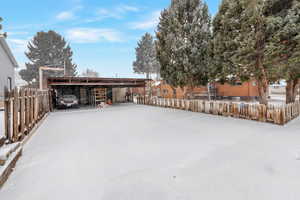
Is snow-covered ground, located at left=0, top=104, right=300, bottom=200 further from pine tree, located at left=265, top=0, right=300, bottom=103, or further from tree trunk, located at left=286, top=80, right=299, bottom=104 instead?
tree trunk, located at left=286, top=80, right=299, bottom=104

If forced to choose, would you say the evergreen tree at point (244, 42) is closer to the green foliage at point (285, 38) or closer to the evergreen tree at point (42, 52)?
the green foliage at point (285, 38)

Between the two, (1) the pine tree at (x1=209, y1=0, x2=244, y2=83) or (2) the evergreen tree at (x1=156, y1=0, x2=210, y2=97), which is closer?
(1) the pine tree at (x1=209, y1=0, x2=244, y2=83)

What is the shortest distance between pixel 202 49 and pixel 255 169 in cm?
832

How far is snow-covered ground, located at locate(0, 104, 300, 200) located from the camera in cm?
225

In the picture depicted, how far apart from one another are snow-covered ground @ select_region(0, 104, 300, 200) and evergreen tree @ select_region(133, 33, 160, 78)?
1375 inches

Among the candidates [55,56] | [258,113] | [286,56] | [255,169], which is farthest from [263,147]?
[55,56]

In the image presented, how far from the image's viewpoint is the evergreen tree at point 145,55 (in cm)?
3822

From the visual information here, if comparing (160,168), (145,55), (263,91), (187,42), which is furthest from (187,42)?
(145,55)

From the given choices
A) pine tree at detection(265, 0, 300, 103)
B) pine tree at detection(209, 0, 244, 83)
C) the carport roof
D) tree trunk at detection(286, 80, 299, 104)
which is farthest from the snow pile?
tree trunk at detection(286, 80, 299, 104)

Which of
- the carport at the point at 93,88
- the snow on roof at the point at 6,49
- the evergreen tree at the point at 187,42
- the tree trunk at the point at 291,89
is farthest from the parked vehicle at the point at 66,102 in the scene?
the tree trunk at the point at 291,89

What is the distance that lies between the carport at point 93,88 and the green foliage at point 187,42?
216 inches

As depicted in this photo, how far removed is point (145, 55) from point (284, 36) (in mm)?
34270

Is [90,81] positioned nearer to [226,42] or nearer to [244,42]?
[226,42]

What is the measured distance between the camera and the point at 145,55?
38688 millimetres
